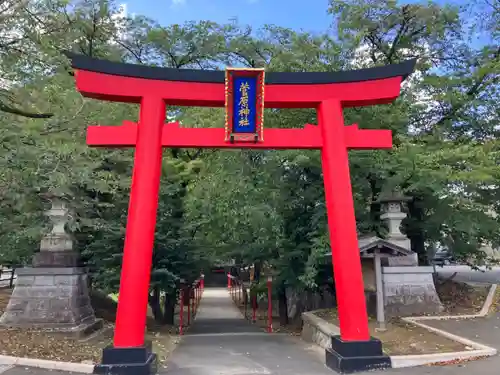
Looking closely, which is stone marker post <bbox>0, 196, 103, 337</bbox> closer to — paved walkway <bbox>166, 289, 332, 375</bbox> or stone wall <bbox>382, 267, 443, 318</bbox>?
paved walkway <bbox>166, 289, 332, 375</bbox>

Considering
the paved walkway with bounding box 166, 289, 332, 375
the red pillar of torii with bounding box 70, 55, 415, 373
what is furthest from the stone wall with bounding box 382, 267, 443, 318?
the red pillar of torii with bounding box 70, 55, 415, 373

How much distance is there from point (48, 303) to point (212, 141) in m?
6.20

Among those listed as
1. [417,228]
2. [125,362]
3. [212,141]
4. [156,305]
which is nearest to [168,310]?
[156,305]

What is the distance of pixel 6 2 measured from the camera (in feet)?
24.3

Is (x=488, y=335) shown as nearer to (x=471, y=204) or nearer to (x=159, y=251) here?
(x=471, y=204)

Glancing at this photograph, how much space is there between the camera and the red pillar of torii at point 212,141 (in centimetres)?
767

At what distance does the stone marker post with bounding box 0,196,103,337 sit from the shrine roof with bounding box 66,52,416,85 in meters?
4.41

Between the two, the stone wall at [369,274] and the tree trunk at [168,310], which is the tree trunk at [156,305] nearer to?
the tree trunk at [168,310]

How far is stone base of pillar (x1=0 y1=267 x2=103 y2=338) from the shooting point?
1048cm

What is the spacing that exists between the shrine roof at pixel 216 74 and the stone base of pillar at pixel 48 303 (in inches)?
226

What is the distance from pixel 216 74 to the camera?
8789 millimetres

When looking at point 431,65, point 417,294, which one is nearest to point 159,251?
point 417,294

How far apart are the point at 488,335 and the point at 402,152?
4812mm

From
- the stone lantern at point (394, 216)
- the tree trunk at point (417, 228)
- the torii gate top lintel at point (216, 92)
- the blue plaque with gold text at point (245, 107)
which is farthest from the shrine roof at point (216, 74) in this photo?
the tree trunk at point (417, 228)
